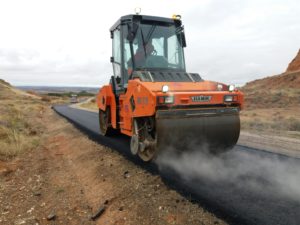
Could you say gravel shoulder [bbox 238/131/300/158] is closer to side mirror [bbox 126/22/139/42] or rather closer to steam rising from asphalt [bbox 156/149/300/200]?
steam rising from asphalt [bbox 156/149/300/200]

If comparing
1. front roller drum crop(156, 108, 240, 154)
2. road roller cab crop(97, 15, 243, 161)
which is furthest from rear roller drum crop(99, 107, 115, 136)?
front roller drum crop(156, 108, 240, 154)

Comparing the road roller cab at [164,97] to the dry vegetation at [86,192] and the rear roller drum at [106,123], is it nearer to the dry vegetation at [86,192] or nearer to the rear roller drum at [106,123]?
the dry vegetation at [86,192]

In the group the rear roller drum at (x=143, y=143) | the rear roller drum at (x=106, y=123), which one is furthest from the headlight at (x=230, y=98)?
the rear roller drum at (x=106, y=123)

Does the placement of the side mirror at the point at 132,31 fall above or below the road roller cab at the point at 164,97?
above

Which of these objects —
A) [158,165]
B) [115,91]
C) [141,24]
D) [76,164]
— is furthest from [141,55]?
[76,164]

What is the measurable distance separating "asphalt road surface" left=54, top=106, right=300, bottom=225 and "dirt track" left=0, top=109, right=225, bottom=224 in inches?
11.4

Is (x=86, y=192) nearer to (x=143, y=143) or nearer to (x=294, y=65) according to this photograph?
(x=143, y=143)

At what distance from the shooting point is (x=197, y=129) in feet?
19.8

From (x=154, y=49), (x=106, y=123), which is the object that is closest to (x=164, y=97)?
(x=154, y=49)

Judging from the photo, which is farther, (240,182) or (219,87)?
(219,87)

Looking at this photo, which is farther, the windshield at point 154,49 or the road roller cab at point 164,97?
the windshield at point 154,49

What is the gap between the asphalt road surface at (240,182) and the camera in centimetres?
431

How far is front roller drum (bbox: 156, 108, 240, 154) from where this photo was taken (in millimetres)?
5848

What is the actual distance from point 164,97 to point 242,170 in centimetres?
218
